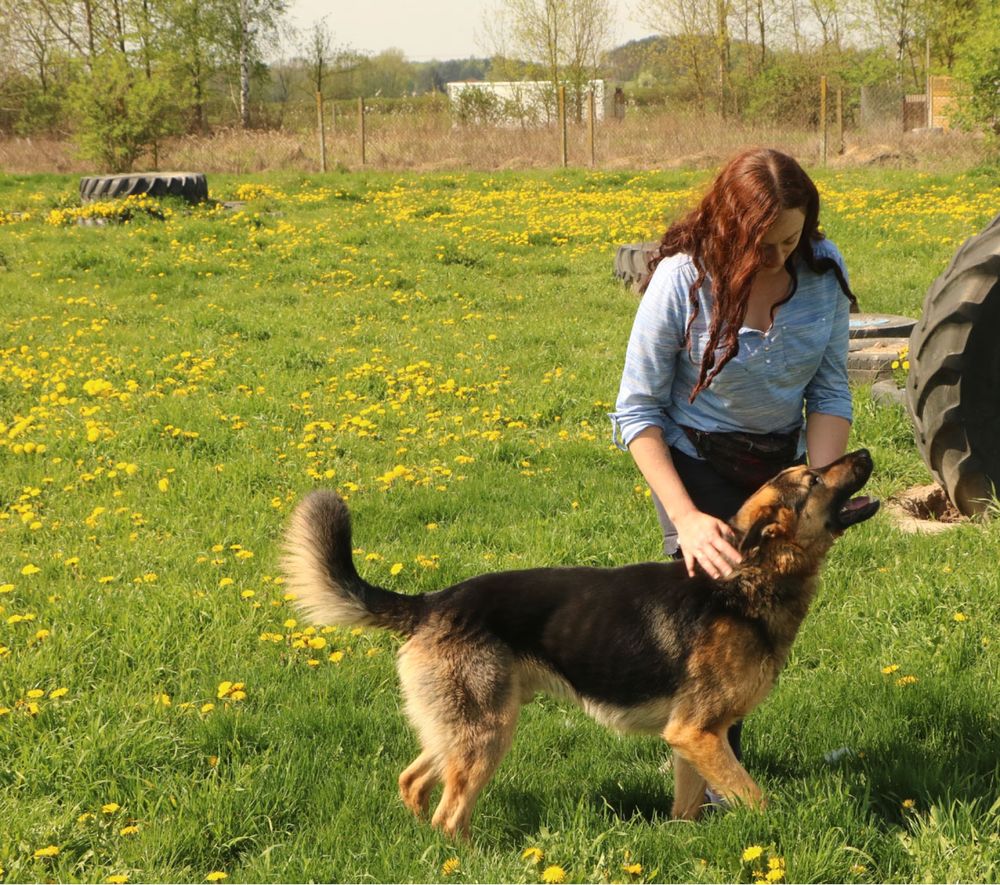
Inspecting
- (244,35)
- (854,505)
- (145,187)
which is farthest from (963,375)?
(244,35)

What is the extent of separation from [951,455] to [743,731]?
7.76 ft

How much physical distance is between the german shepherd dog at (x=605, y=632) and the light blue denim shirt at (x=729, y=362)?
351 mm

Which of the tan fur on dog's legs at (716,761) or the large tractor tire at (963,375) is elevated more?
the large tractor tire at (963,375)

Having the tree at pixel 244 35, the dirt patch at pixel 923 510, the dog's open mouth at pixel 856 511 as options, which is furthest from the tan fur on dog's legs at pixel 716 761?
the tree at pixel 244 35

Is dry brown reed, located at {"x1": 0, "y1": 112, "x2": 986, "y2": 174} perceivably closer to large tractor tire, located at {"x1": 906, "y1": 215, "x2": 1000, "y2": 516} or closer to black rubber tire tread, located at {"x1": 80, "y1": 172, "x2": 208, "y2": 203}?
black rubber tire tread, located at {"x1": 80, "y1": 172, "x2": 208, "y2": 203}

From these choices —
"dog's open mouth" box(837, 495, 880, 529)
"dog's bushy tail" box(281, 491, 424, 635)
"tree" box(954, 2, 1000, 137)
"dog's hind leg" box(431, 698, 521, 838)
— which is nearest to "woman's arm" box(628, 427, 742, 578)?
"dog's open mouth" box(837, 495, 880, 529)

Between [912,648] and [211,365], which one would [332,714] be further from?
[211,365]

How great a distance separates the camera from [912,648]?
4.16m

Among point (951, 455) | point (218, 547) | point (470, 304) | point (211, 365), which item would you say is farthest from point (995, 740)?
point (470, 304)

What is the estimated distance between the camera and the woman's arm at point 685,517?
310 cm

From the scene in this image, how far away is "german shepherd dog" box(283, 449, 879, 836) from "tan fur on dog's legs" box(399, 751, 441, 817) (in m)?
0.02

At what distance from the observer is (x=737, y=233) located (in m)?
3.10

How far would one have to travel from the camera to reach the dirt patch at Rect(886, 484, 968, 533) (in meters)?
5.65

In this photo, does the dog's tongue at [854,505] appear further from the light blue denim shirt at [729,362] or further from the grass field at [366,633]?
the grass field at [366,633]
